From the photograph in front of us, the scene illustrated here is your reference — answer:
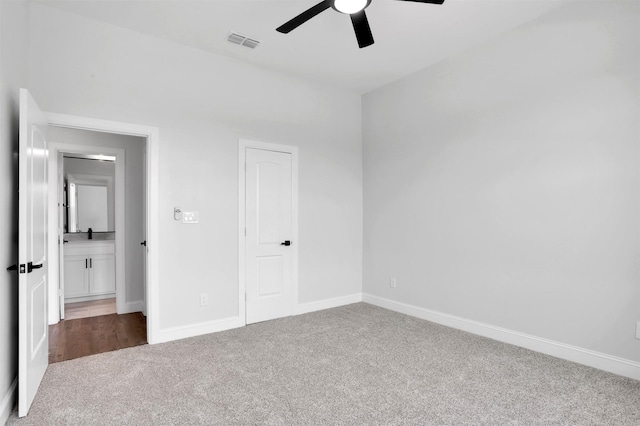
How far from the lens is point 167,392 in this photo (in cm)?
246

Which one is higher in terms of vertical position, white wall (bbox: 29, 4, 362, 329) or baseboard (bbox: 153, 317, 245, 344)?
white wall (bbox: 29, 4, 362, 329)

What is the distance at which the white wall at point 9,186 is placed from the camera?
2.12 metres

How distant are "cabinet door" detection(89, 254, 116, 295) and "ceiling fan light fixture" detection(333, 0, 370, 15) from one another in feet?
15.1

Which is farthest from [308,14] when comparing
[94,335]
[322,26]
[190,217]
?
[94,335]

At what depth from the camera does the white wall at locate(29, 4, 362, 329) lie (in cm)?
311

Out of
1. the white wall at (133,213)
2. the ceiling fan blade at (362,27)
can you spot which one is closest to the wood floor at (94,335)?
the white wall at (133,213)

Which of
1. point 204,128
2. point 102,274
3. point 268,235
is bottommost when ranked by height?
point 102,274

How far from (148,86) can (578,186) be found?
392 cm

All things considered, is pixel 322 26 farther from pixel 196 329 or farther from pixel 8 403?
pixel 8 403

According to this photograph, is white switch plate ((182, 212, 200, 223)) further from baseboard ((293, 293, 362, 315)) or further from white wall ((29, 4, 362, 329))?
baseboard ((293, 293, 362, 315))

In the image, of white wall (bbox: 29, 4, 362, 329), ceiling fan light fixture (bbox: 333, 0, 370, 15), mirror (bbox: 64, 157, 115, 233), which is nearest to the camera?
ceiling fan light fixture (bbox: 333, 0, 370, 15)

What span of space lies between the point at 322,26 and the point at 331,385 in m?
3.02

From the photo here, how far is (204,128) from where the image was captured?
12.3 feet

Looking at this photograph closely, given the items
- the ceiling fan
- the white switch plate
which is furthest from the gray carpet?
the ceiling fan
